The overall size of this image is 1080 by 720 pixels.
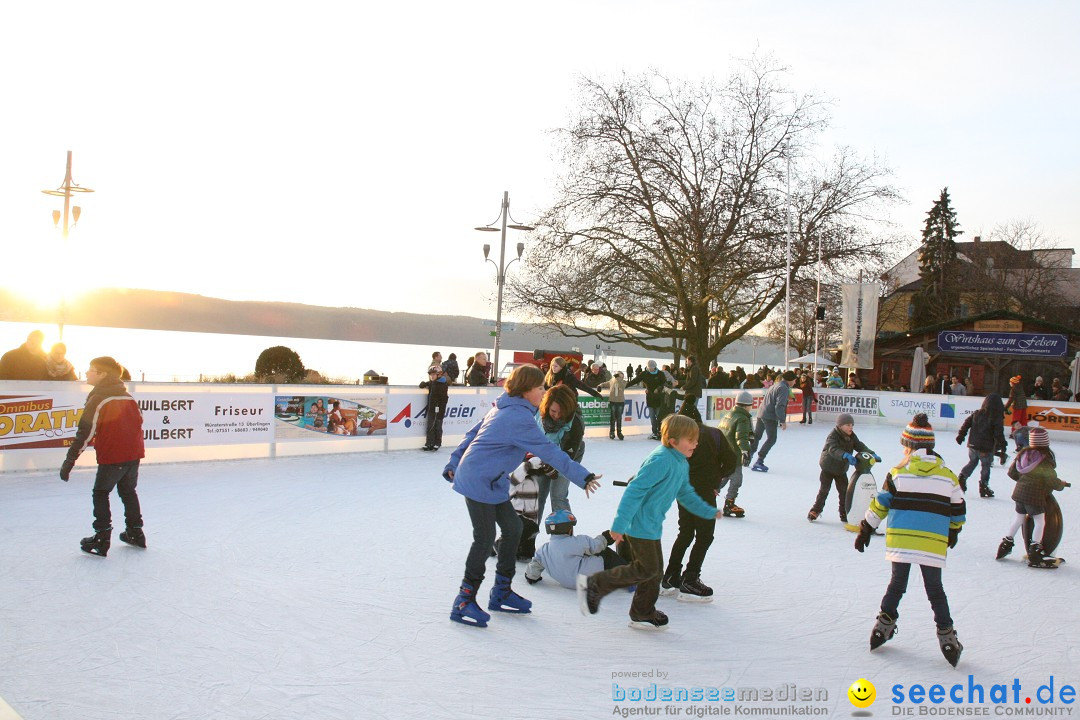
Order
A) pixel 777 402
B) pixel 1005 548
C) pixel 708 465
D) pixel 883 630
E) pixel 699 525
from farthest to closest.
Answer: pixel 777 402, pixel 1005 548, pixel 708 465, pixel 699 525, pixel 883 630

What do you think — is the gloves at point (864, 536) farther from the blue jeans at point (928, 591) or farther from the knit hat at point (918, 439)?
the knit hat at point (918, 439)

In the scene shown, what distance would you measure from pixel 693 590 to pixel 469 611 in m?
1.66

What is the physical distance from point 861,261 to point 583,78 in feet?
34.9

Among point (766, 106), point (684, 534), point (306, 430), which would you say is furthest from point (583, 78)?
point (684, 534)

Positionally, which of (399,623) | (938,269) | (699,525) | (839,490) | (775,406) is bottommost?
(399,623)

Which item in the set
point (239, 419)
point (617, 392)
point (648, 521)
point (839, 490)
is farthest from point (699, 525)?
point (617, 392)

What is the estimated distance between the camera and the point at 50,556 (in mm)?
6199

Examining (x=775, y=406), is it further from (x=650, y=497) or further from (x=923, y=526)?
(x=650, y=497)

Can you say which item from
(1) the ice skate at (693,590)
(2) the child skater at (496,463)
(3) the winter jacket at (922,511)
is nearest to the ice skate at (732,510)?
(1) the ice skate at (693,590)

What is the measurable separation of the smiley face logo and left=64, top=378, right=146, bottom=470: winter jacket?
4.87 m

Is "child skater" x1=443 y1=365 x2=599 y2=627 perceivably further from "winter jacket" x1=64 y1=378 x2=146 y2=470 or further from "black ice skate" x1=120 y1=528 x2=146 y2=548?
"black ice skate" x1=120 y1=528 x2=146 y2=548

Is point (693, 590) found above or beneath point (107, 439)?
beneath

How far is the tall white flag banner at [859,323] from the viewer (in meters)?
27.5

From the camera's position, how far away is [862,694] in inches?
156
